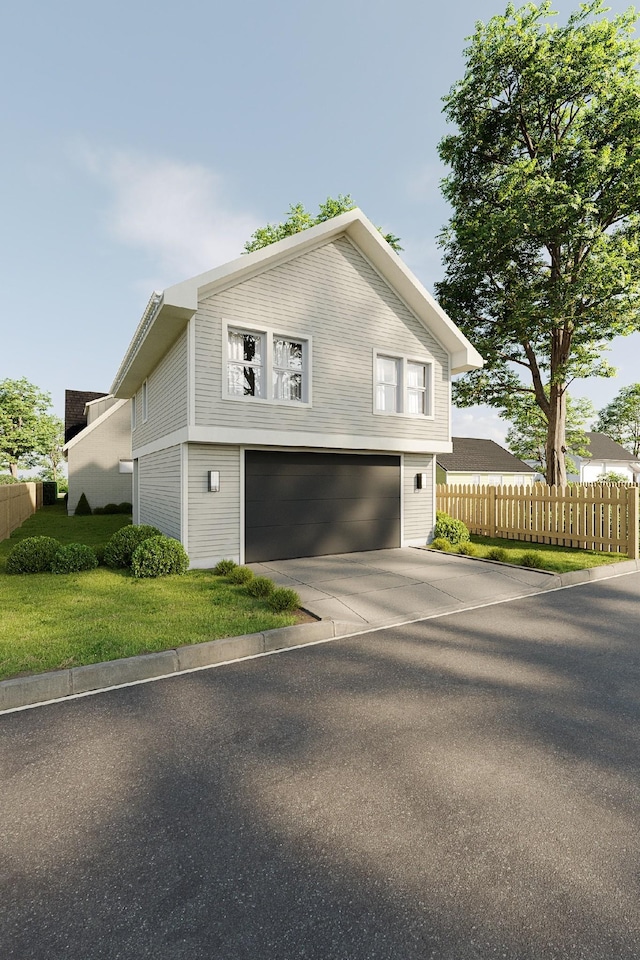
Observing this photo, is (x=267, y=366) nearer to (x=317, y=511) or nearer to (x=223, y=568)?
(x=317, y=511)

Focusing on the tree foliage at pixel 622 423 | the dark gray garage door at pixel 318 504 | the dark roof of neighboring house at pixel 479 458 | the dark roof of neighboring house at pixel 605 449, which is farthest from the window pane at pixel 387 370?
the tree foliage at pixel 622 423

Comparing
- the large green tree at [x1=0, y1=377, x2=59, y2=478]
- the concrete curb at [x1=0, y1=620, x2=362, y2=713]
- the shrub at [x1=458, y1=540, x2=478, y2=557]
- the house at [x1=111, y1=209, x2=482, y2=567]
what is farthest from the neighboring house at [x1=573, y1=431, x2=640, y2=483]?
the large green tree at [x1=0, y1=377, x2=59, y2=478]

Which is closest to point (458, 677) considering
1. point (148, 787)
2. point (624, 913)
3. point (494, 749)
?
point (494, 749)

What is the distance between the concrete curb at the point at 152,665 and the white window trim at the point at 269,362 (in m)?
5.79

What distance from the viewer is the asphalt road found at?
1904mm

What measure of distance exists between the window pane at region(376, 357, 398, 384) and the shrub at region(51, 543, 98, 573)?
823 centimetres

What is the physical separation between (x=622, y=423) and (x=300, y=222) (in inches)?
1810

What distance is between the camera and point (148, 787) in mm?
2834

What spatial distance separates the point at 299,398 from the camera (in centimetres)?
1081

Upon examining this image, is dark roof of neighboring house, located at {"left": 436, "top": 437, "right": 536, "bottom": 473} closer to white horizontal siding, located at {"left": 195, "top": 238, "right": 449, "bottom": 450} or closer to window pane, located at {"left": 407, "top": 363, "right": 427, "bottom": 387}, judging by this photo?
window pane, located at {"left": 407, "top": 363, "right": 427, "bottom": 387}

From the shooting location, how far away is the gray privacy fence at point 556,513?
11.0 m

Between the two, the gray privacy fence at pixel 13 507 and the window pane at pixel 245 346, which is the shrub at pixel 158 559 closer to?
the window pane at pixel 245 346

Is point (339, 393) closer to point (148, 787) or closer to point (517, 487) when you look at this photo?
point (517, 487)

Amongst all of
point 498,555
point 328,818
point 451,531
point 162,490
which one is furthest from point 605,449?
point 328,818
